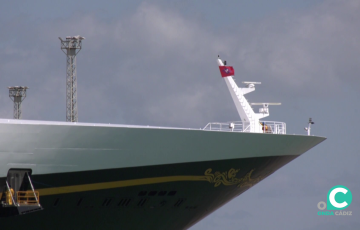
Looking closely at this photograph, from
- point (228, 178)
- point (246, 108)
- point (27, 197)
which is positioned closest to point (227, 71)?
point (246, 108)

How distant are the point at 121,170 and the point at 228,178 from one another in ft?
20.1

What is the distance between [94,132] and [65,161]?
178 centimetres

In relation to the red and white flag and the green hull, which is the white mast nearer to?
the red and white flag

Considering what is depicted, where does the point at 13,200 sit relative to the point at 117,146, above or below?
below

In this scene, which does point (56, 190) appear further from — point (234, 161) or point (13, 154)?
point (234, 161)

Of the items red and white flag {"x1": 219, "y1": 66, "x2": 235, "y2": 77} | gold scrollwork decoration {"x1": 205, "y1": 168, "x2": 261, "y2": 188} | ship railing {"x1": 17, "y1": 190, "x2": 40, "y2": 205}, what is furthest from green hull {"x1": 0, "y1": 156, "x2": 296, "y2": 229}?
red and white flag {"x1": 219, "y1": 66, "x2": 235, "y2": 77}

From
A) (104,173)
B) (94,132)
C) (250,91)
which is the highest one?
(250,91)

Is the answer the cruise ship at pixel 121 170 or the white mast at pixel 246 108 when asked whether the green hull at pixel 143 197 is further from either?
the white mast at pixel 246 108

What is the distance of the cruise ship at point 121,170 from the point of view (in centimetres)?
2691

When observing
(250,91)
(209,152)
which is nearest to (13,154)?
(209,152)

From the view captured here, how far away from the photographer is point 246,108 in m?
34.7

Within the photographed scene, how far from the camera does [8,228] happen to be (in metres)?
27.5

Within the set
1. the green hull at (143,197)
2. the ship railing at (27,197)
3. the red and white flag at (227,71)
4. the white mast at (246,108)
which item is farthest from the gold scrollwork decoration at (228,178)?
the ship railing at (27,197)

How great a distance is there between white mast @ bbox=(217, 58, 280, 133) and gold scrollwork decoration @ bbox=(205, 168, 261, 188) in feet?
8.87
